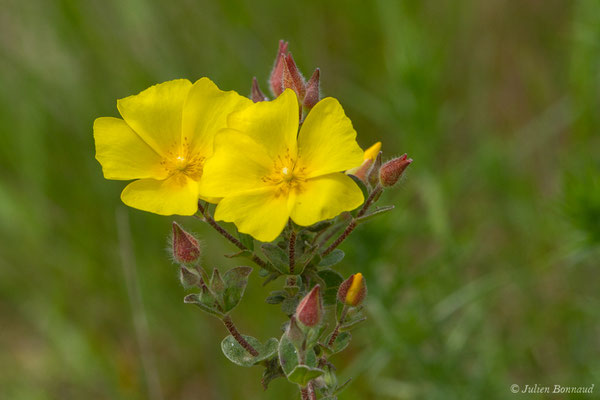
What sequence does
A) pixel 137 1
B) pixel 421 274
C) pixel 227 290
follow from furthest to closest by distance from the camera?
pixel 137 1, pixel 421 274, pixel 227 290

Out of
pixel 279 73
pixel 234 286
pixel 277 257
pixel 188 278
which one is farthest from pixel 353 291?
pixel 279 73

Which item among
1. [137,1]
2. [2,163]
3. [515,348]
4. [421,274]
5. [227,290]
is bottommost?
[515,348]

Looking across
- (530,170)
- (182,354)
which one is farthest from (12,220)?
(530,170)

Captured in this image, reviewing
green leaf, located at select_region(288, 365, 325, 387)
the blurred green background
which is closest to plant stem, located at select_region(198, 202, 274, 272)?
green leaf, located at select_region(288, 365, 325, 387)

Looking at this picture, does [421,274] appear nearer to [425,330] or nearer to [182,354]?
[425,330]

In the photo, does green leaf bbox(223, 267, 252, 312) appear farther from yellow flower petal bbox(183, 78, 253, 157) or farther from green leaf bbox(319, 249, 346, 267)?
yellow flower petal bbox(183, 78, 253, 157)
